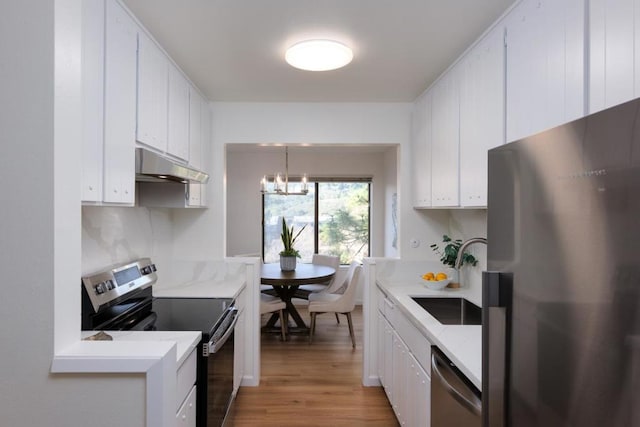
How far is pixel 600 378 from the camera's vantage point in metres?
0.61

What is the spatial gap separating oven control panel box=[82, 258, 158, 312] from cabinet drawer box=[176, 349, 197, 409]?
0.53 m

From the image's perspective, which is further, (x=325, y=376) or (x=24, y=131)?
(x=325, y=376)

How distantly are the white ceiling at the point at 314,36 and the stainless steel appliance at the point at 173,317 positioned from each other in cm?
130

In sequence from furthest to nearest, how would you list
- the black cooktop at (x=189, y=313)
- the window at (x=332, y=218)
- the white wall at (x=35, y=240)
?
the window at (x=332, y=218), the black cooktop at (x=189, y=313), the white wall at (x=35, y=240)

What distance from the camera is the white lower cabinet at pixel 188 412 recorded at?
143 cm

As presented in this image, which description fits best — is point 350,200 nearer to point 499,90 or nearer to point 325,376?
point 325,376

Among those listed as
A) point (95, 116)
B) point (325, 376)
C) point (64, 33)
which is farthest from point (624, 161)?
point (325, 376)

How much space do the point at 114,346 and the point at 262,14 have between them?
4.92 feet

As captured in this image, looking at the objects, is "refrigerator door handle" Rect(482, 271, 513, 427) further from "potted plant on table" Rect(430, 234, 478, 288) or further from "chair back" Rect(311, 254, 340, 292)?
"chair back" Rect(311, 254, 340, 292)

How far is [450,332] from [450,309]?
2.63 ft

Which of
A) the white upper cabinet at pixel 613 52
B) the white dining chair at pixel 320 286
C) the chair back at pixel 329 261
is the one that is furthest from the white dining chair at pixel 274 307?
the white upper cabinet at pixel 613 52

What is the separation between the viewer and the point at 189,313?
207 cm

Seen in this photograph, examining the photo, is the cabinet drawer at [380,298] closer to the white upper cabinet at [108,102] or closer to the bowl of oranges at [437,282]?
the bowl of oranges at [437,282]

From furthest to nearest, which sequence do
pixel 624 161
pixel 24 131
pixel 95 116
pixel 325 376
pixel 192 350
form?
1. pixel 325 376
2. pixel 192 350
3. pixel 95 116
4. pixel 24 131
5. pixel 624 161
